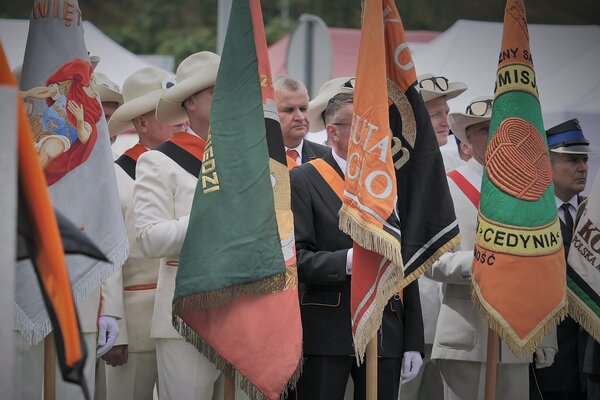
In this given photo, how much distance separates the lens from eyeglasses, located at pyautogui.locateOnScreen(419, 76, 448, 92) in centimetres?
730

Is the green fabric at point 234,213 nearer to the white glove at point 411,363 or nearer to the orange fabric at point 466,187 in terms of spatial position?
the white glove at point 411,363

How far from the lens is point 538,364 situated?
5.93 metres

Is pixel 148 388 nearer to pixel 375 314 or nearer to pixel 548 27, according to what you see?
pixel 375 314

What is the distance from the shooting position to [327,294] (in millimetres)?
5195

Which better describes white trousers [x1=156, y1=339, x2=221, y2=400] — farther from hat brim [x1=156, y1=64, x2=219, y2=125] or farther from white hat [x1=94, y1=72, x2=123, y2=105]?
white hat [x1=94, y1=72, x2=123, y2=105]

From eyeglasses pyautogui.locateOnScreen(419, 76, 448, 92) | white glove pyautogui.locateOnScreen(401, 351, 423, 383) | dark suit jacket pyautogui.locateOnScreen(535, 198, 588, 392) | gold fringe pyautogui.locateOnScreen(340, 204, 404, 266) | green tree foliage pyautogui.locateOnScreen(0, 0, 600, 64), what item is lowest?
dark suit jacket pyautogui.locateOnScreen(535, 198, 588, 392)

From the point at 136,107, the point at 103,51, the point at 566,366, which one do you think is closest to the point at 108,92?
the point at 136,107

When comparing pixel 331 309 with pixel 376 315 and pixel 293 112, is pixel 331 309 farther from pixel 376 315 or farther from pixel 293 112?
pixel 293 112

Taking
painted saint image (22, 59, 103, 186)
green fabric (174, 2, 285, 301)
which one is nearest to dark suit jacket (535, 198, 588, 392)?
green fabric (174, 2, 285, 301)

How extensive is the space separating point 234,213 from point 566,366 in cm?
283

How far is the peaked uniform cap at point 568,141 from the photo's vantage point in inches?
261

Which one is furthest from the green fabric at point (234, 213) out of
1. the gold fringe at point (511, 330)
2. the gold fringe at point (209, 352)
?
the gold fringe at point (511, 330)

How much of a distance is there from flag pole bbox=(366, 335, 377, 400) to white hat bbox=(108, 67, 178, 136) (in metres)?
2.17

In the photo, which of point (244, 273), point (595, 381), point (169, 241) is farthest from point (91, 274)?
point (595, 381)
